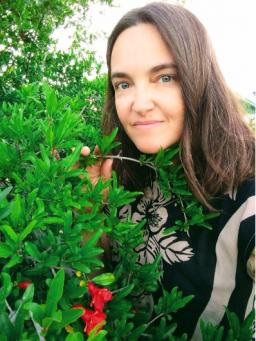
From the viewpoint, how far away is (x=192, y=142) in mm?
1491

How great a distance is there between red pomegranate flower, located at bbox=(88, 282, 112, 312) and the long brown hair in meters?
0.53

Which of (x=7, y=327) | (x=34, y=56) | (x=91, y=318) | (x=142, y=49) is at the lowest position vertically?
(x=91, y=318)

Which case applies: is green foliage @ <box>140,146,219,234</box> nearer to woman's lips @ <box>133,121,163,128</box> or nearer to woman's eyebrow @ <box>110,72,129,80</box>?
woman's lips @ <box>133,121,163,128</box>

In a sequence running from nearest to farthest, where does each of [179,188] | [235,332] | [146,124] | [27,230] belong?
[27,230], [235,332], [179,188], [146,124]

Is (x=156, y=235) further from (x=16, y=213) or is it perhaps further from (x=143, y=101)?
(x=16, y=213)

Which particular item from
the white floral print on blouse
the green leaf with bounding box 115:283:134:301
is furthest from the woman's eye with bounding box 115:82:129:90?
the green leaf with bounding box 115:283:134:301

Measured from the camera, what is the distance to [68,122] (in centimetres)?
105

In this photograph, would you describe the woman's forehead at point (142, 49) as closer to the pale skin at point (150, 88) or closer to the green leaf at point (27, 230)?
the pale skin at point (150, 88)

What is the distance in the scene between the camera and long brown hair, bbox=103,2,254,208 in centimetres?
140

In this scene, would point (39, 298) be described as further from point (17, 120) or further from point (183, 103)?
point (183, 103)

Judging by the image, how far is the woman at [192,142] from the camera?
4.49 feet

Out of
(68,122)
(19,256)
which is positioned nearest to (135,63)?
(68,122)

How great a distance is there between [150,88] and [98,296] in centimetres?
80

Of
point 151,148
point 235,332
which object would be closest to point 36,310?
point 235,332
